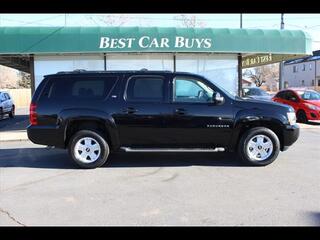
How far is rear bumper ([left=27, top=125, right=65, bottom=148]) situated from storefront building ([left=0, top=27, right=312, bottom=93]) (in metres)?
6.43

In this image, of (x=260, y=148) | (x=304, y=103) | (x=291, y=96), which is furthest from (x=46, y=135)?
(x=291, y=96)

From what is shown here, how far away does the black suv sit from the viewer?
8.09m

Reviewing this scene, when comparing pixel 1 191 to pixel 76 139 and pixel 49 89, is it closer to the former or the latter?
pixel 76 139

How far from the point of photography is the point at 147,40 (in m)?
14.3

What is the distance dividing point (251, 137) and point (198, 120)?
1093 mm

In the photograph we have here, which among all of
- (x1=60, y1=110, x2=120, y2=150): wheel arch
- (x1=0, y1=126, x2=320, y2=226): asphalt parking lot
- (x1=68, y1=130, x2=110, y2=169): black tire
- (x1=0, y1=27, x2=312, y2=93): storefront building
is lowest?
(x1=0, y1=126, x2=320, y2=226): asphalt parking lot

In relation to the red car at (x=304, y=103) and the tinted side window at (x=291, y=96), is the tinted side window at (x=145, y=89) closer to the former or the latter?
the red car at (x=304, y=103)

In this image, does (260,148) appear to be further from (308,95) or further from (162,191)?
(308,95)

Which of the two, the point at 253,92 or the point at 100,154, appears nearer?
the point at 100,154

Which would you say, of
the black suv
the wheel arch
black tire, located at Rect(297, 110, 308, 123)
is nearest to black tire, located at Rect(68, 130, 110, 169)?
the black suv

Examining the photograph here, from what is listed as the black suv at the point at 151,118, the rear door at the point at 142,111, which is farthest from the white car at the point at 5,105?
the rear door at the point at 142,111

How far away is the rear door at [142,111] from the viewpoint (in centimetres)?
810

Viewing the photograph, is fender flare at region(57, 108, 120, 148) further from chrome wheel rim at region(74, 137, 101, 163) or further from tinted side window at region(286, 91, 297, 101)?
tinted side window at region(286, 91, 297, 101)

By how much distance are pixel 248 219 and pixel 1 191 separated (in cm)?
388
